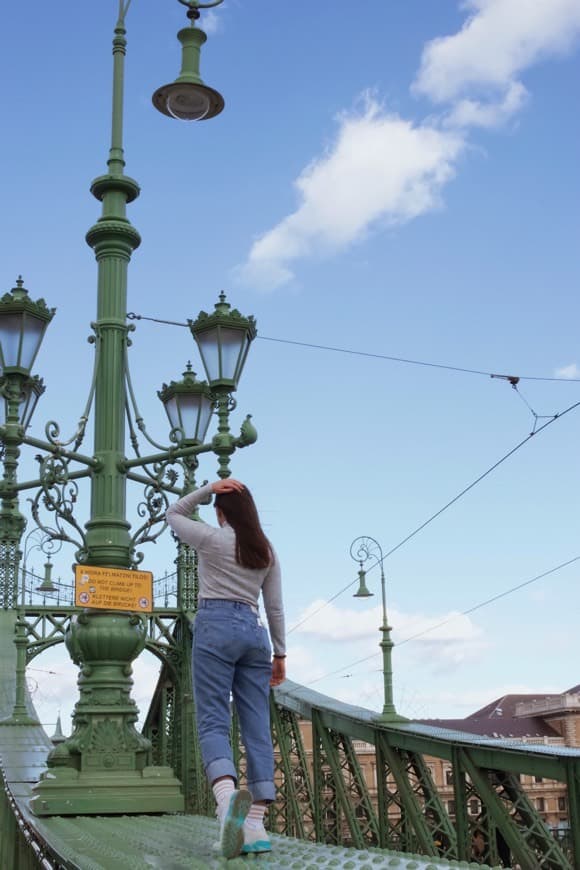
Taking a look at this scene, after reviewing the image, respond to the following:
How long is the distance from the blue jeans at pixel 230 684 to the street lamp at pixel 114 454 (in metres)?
3.65

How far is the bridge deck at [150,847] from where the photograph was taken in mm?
3887

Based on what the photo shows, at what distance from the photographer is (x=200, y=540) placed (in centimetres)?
474

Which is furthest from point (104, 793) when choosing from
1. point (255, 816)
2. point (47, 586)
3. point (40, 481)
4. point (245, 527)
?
point (47, 586)

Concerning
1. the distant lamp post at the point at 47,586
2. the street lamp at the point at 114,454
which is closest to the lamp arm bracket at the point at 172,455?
the street lamp at the point at 114,454

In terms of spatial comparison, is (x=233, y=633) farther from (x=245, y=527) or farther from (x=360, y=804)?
(x=360, y=804)

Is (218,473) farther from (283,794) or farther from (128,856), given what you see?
(283,794)

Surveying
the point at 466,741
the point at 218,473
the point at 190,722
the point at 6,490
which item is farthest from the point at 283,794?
the point at 190,722

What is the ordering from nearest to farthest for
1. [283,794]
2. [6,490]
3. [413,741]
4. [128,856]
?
1. [128,856]
2. [6,490]
3. [413,741]
4. [283,794]

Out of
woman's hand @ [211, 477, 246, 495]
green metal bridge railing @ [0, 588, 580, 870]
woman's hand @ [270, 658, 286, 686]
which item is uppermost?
woman's hand @ [211, 477, 246, 495]

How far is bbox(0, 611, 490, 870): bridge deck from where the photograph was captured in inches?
153

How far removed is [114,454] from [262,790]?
4.97 m

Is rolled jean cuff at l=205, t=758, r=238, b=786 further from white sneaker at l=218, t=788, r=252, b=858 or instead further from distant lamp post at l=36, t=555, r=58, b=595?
distant lamp post at l=36, t=555, r=58, b=595

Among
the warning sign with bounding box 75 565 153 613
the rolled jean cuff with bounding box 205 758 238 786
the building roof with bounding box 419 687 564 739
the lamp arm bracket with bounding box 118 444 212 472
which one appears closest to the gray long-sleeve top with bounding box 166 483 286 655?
the rolled jean cuff with bounding box 205 758 238 786

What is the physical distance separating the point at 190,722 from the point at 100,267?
75.7ft
